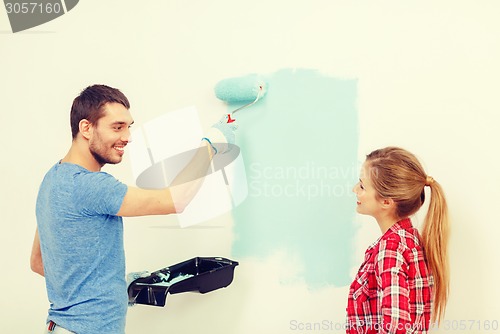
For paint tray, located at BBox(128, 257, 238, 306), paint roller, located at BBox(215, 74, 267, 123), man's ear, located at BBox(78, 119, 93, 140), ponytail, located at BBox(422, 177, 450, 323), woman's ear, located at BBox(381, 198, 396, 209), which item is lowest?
paint tray, located at BBox(128, 257, 238, 306)

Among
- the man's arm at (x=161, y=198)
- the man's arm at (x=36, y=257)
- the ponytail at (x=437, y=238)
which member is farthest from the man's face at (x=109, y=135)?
the ponytail at (x=437, y=238)

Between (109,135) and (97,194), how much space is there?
6.8 inches

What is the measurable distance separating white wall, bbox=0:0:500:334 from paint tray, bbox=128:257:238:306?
0.06 meters

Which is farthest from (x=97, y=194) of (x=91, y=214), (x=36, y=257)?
(x=36, y=257)

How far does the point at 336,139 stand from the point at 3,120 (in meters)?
1.13

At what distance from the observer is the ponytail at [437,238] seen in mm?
1281

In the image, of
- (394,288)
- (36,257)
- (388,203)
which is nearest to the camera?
(394,288)

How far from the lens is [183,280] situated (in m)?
1.52

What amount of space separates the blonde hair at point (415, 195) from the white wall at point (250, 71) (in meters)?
0.24

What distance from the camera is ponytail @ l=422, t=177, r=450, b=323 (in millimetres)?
1281

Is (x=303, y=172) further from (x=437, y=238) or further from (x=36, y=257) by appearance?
(x=36, y=257)

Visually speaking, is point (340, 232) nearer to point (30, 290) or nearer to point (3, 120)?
point (30, 290)

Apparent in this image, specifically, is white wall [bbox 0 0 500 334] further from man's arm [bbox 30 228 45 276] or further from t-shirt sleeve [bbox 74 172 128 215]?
t-shirt sleeve [bbox 74 172 128 215]

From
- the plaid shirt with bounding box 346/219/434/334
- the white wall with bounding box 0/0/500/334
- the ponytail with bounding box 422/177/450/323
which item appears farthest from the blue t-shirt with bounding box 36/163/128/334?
the ponytail with bounding box 422/177/450/323
